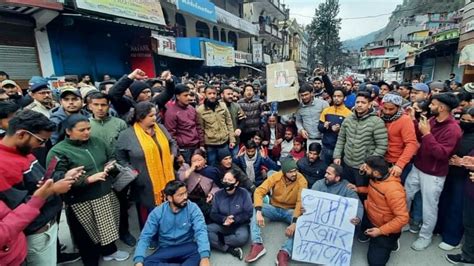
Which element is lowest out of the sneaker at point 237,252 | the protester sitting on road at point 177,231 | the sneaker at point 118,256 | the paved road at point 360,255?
the paved road at point 360,255

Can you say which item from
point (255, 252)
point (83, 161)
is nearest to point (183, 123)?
point (83, 161)

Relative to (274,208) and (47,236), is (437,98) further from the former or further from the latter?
(47,236)

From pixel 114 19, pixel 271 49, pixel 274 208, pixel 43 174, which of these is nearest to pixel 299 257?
pixel 274 208

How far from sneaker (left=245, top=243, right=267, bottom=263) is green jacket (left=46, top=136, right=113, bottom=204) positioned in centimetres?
177

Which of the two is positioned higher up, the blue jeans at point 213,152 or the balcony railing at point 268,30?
the balcony railing at point 268,30

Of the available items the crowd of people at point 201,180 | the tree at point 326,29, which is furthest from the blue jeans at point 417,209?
the tree at point 326,29

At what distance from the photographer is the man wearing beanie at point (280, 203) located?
3.41 m

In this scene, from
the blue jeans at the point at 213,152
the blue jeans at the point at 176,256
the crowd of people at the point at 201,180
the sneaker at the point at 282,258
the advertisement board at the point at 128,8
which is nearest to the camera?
the crowd of people at the point at 201,180

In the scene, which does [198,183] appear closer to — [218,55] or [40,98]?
[40,98]

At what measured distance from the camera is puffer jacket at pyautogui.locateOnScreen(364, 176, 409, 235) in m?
2.98

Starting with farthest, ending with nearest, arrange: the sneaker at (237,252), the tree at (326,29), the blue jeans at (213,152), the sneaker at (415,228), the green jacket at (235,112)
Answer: the tree at (326,29)
the green jacket at (235,112)
the blue jeans at (213,152)
the sneaker at (415,228)
the sneaker at (237,252)

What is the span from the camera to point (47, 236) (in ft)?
7.82

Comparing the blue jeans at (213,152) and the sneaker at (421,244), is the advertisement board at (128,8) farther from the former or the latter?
the sneaker at (421,244)

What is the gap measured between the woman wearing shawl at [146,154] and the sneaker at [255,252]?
1.24m
